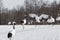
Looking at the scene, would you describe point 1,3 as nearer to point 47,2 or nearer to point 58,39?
point 47,2

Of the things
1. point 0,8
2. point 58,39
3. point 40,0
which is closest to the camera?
point 58,39

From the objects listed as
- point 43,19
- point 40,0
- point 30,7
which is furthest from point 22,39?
Result: point 40,0

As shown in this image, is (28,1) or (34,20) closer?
(34,20)

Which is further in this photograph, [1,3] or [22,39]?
[1,3]

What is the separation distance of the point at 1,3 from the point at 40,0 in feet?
42.3

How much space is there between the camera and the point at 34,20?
38750 mm

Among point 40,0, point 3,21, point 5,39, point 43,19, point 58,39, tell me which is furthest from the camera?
point 40,0

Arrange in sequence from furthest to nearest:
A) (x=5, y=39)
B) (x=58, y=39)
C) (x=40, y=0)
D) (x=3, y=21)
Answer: (x=40, y=0) < (x=3, y=21) < (x=5, y=39) < (x=58, y=39)

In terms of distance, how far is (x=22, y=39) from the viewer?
11703 mm

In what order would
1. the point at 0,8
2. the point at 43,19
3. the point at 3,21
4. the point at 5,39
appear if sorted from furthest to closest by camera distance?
1. the point at 0,8
2. the point at 3,21
3. the point at 43,19
4. the point at 5,39

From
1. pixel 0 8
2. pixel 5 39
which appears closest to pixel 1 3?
pixel 0 8

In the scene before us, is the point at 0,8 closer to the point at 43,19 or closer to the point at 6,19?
the point at 6,19

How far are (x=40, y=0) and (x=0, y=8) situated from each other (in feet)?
44.4

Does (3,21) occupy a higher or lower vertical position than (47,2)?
lower
